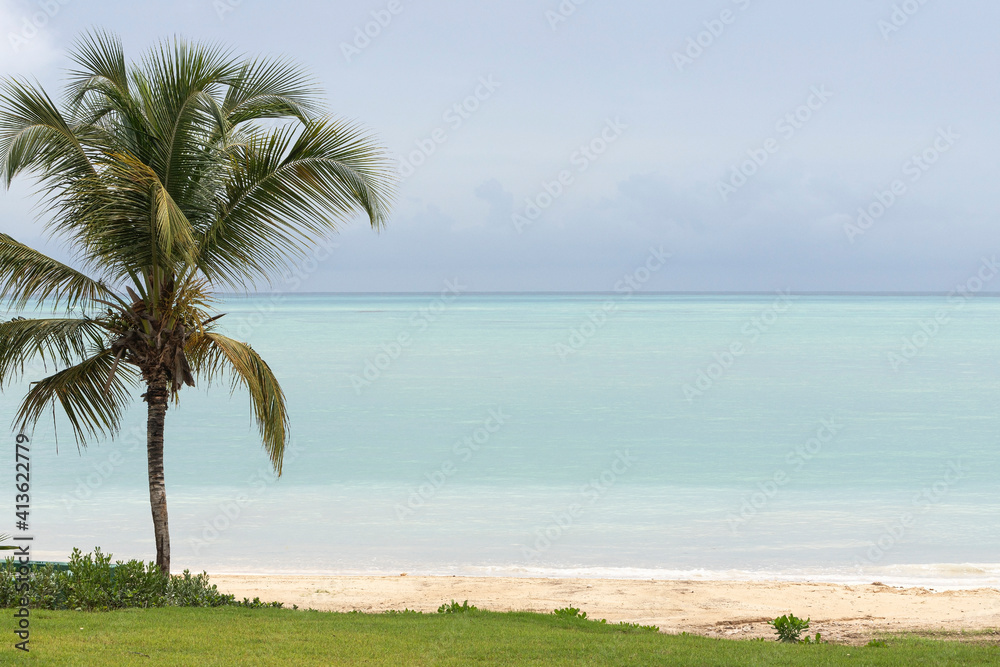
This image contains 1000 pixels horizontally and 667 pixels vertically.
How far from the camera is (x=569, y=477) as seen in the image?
941 inches

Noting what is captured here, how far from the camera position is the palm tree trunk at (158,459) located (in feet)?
30.4

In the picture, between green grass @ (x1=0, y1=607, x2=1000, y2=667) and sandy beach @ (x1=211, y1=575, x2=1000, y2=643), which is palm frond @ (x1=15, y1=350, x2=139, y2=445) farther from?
sandy beach @ (x1=211, y1=575, x2=1000, y2=643)

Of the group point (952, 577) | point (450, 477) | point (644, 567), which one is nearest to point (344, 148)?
point (644, 567)

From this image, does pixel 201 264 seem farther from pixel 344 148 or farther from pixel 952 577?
pixel 952 577

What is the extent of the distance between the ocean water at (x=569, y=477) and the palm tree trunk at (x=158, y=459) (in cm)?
600

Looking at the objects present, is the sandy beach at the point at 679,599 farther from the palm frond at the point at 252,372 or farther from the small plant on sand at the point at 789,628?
the palm frond at the point at 252,372

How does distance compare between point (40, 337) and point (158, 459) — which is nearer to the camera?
point (40, 337)

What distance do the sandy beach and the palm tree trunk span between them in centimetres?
258

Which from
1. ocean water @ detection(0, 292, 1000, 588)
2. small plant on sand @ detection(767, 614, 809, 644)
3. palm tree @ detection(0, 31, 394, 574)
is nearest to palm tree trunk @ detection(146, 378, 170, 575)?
palm tree @ detection(0, 31, 394, 574)

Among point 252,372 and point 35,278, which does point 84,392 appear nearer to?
point 35,278

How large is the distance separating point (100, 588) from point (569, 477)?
16313 mm

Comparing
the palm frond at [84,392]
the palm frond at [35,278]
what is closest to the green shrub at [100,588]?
the palm frond at [84,392]

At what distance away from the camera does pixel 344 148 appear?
9.48m

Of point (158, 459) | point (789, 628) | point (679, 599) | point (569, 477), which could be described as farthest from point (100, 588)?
point (569, 477)
